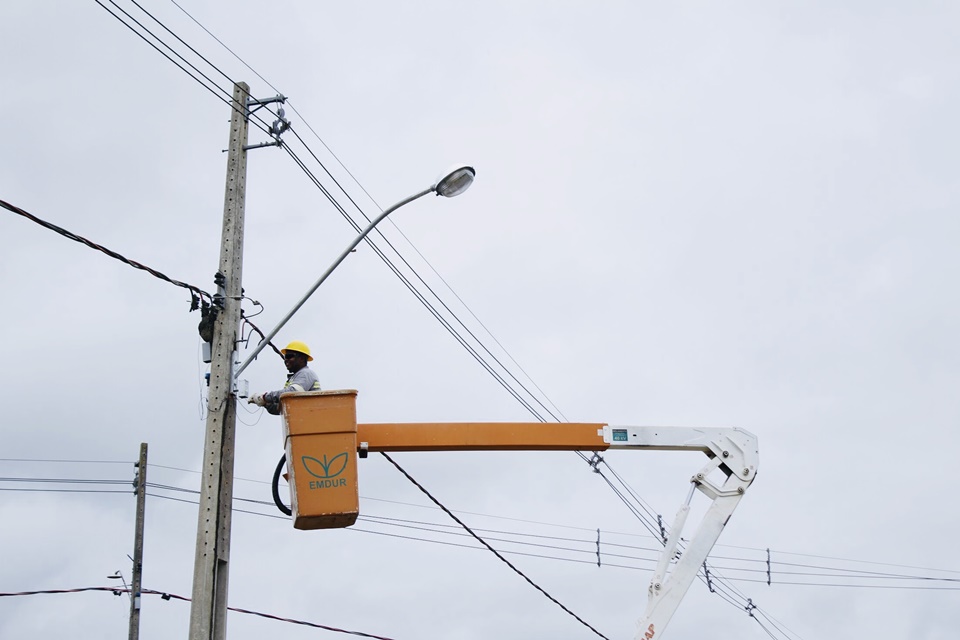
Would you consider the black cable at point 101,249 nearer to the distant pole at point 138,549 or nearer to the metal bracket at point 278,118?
the metal bracket at point 278,118

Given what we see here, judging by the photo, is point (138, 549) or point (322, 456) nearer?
point (322, 456)

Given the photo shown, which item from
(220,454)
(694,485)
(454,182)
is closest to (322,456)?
(220,454)

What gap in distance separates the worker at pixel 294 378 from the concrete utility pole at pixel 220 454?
1.75 feet

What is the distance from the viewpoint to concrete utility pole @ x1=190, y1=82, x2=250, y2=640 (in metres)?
9.73

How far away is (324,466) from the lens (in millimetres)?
8742

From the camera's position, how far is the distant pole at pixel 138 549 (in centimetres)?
2073

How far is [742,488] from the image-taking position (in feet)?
34.8

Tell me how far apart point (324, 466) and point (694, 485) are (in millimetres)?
3624

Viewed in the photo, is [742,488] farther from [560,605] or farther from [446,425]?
[560,605]

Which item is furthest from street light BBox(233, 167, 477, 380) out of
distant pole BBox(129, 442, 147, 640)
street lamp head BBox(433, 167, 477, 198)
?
distant pole BBox(129, 442, 147, 640)

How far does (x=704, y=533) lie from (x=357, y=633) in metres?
6.63

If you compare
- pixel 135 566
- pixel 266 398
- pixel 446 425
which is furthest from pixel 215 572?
pixel 135 566

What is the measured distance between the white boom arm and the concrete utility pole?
3313mm

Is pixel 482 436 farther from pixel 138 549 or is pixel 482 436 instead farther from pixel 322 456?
pixel 138 549
